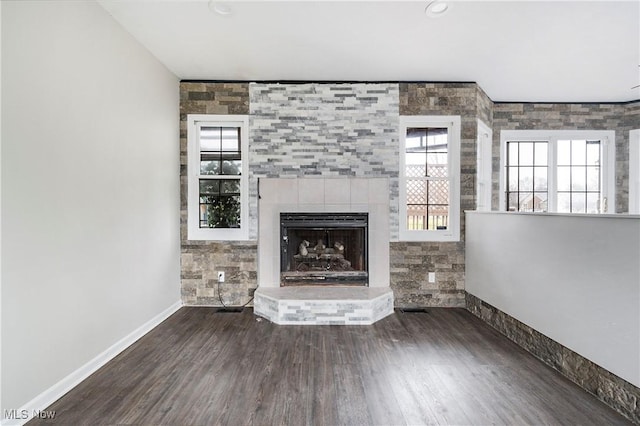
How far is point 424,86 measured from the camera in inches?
141

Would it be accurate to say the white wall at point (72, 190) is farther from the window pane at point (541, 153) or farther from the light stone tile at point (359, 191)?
the window pane at point (541, 153)

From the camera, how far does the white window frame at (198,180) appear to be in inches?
141

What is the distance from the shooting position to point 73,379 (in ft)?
6.54

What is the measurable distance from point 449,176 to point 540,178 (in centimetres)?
171

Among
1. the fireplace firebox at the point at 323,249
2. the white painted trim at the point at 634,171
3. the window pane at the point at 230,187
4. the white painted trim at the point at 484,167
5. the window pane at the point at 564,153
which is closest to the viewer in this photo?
the fireplace firebox at the point at 323,249

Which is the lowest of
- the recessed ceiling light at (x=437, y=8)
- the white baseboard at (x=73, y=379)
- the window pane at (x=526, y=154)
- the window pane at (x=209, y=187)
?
the white baseboard at (x=73, y=379)

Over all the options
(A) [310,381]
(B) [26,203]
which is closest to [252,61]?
(B) [26,203]

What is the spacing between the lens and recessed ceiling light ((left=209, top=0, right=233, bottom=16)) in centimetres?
221

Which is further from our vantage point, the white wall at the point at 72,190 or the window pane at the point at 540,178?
the window pane at the point at 540,178

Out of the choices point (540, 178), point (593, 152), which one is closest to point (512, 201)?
point (540, 178)

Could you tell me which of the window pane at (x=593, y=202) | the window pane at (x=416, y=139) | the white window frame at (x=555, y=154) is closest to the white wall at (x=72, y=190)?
the window pane at (x=416, y=139)

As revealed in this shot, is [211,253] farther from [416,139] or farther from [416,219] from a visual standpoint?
[416,139]

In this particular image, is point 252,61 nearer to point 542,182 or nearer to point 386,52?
point 386,52

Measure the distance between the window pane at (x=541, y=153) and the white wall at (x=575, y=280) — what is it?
6.53 ft
